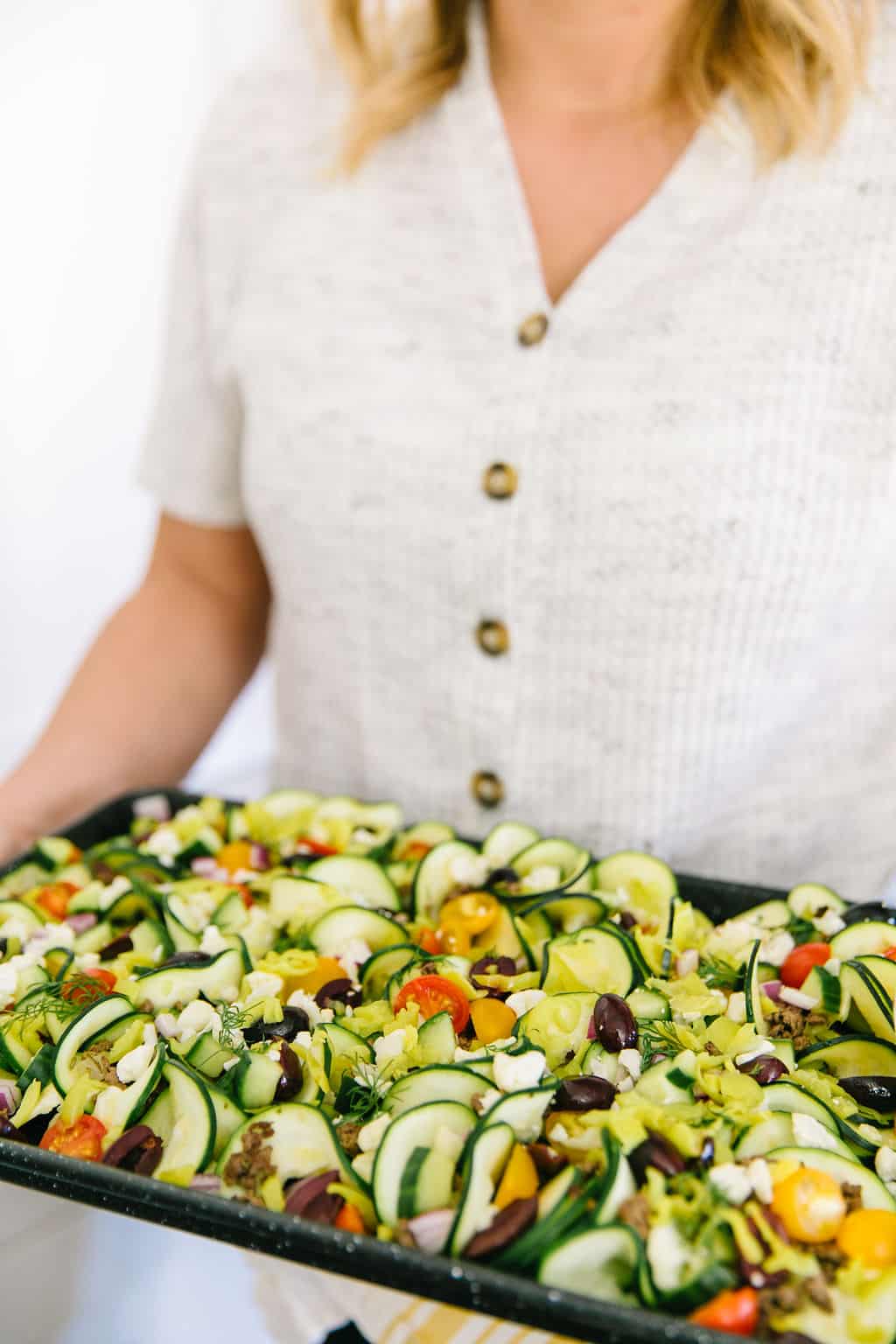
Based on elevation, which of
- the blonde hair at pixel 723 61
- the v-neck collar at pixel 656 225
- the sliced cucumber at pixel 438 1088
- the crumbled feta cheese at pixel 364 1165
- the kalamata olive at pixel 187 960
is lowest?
the crumbled feta cheese at pixel 364 1165

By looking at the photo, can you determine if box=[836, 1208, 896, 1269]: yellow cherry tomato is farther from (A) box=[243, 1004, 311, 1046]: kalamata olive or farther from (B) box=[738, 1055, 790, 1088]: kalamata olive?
(A) box=[243, 1004, 311, 1046]: kalamata olive

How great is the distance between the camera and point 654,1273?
21.2 inches

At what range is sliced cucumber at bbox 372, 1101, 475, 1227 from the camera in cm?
58

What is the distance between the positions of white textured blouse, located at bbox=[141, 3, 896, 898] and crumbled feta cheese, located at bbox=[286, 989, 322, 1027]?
386 millimetres

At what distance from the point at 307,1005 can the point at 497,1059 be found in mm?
135

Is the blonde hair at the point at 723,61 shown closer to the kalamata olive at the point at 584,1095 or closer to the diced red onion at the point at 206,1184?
the kalamata olive at the point at 584,1095

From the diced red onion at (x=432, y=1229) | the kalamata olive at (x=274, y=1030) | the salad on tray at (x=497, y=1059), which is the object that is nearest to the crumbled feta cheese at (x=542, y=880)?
the salad on tray at (x=497, y=1059)

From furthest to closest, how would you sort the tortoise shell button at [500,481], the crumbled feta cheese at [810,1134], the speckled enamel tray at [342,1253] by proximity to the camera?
the tortoise shell button at [500,481]
the crumbled feta cheese at [810,1134]
the speckled enamel tray at [342,1253]

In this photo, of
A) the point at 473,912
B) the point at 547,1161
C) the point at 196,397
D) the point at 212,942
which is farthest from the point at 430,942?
the point at 196,397

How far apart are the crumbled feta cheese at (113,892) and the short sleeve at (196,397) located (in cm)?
46

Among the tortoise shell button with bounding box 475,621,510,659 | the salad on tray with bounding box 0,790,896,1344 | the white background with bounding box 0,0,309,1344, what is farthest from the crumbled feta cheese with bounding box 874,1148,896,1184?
the white background with bounding box 0,0,309,1344

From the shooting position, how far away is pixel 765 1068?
0.66m

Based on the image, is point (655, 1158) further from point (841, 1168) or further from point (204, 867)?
point (204, 867)

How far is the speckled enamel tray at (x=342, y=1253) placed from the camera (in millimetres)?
501
